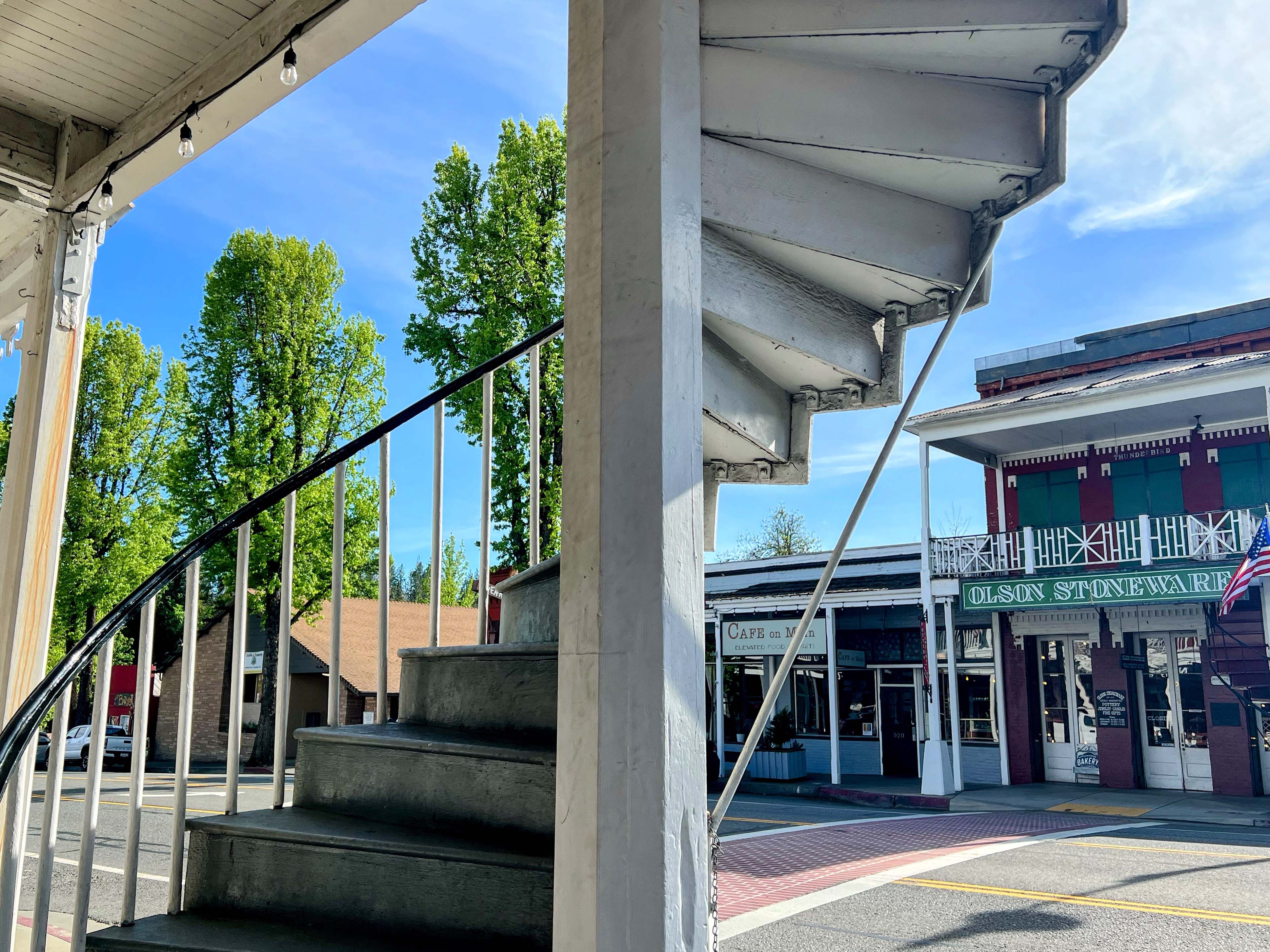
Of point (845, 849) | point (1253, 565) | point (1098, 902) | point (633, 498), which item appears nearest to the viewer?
point (633, 498)

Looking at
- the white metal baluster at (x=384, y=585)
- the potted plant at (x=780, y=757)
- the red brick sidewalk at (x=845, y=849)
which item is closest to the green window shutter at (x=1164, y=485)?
the red brick sidewalk at (x=845, y=849)

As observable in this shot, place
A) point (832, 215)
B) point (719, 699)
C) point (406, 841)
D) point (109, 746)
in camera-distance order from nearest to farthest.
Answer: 1. point (406, 841)
2. point (832, 215)
3. point (719, 699)
4. point (109, 746)

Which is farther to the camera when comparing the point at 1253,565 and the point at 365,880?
the point at 1253,565

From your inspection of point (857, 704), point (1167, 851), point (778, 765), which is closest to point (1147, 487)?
point (857, 704)

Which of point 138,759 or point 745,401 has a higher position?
point 745,401

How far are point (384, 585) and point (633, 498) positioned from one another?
5.35ft

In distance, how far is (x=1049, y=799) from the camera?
1241 cm

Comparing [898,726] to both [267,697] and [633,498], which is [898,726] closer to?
[267,697]

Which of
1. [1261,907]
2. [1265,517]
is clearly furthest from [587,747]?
[1265,517]

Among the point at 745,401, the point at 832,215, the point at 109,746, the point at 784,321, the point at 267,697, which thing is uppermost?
the point at 832,215

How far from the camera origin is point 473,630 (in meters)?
25.4

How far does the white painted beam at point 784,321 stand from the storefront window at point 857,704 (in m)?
15.4

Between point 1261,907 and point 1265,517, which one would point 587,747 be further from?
point 1265,517

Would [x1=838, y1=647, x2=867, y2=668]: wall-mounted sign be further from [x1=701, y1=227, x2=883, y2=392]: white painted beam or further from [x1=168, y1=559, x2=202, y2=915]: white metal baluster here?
[x1=168, y1=559, x2=202, y2=915]: white metal baluster
